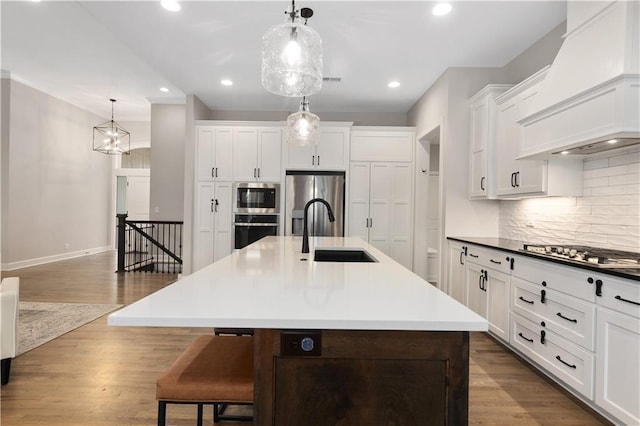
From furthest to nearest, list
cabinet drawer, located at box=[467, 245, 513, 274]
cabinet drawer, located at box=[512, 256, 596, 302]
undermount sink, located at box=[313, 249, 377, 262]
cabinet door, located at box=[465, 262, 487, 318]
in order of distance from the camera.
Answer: cabinet door, located at box=[465, 262, 487, 318] < cabinet drawer, located at box=[467, 245, 513, 274] < undermount sink, located at box=[313, 249, 377, 262] < cabinet drawer, located at box=[512, 256, 596, 302]

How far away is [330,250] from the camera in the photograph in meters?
2.67

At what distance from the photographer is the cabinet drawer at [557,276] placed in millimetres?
2010

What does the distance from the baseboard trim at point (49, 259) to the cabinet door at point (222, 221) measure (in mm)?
3745

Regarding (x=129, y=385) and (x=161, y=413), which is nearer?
(x=161, y=413)

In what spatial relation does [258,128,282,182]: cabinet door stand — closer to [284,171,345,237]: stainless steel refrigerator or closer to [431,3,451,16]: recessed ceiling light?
[284,171,345,237]: stainless steel refrigerator

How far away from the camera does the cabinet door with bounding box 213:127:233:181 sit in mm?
5488

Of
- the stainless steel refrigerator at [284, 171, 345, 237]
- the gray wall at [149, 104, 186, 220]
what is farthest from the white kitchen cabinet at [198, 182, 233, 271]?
the gray wall at [149, 104, 186, 220]

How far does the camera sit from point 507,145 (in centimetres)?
341

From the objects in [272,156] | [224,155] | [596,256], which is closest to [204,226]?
[224,155]

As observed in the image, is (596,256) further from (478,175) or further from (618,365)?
(478,175)

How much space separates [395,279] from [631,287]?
3.98ft

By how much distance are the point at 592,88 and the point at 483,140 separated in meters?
1.62

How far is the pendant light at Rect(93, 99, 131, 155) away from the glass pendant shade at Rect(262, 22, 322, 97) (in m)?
5.63

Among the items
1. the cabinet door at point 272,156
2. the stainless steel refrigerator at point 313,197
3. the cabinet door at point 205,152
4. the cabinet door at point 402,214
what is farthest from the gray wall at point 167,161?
the cabinet door at point 402,214
